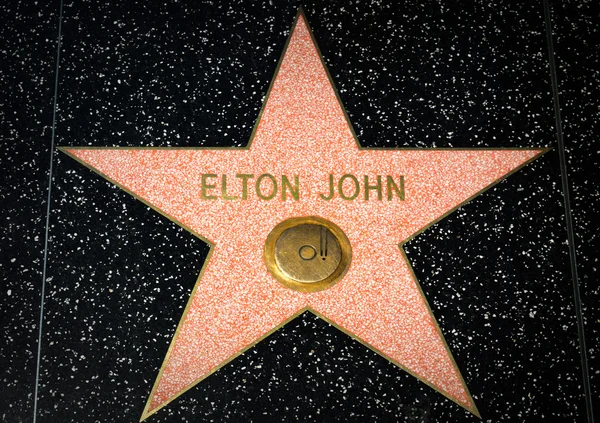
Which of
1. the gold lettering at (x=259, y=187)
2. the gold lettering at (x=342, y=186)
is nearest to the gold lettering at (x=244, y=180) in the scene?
the gold lettering at (x=259, y=187)

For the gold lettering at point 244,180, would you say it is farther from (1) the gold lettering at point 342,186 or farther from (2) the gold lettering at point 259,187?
(1) the gold lettering at point 342,186

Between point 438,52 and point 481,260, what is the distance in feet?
1.40

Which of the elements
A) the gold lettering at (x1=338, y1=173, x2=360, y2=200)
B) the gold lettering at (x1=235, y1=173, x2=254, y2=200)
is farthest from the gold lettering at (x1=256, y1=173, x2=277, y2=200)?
the gold lettering at (x1=338, y1=173, x2=360, y2=200)

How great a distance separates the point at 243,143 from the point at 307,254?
0.25 meters

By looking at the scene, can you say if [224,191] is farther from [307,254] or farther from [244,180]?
[307,254]

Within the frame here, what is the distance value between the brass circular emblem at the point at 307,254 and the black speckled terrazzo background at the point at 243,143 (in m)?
0.08

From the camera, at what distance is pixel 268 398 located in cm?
104

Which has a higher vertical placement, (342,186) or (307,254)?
(342,186)

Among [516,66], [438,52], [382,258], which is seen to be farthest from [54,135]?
[516,66]

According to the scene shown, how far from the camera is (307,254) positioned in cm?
106

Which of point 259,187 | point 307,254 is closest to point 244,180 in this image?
point 259,187

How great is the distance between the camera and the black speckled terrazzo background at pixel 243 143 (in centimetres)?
104

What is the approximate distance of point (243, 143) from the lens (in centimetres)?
110

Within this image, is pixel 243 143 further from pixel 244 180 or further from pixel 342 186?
pixel 342 186
